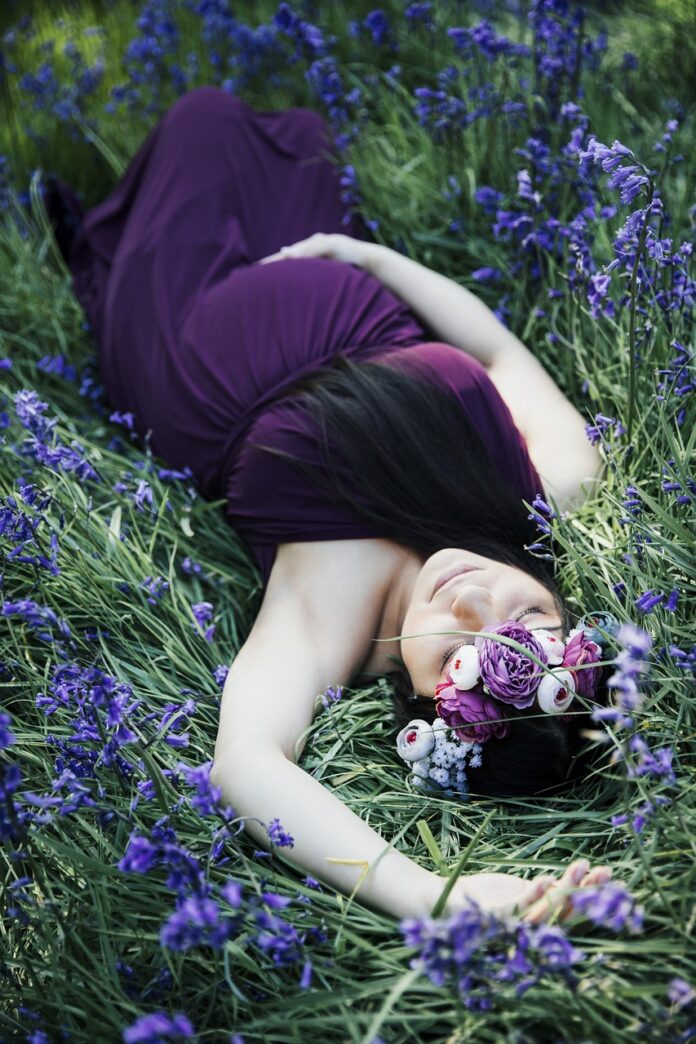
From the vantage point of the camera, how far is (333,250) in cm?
246

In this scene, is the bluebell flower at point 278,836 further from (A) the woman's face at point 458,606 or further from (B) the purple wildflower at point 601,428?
(B) the purple wildflower at point 601,428

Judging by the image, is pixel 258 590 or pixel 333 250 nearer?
pixel 258 590

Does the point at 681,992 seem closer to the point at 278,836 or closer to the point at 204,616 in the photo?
the point at 278,836

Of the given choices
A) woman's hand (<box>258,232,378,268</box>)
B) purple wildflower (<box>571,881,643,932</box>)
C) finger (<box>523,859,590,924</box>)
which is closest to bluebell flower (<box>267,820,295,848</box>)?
finger (<box>523,859,590,924</box>)

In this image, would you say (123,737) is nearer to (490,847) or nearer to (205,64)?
(490,847)

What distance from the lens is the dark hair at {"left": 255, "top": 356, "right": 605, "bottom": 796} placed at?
1896 mm

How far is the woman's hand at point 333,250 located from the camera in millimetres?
2428

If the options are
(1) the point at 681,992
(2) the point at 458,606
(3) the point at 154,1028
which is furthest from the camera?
(2) the point at 458,606

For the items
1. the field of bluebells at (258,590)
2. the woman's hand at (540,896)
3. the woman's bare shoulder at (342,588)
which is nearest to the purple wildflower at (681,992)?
the field of bluebells at (258,590)

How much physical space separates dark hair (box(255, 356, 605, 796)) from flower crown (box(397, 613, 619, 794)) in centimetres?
16

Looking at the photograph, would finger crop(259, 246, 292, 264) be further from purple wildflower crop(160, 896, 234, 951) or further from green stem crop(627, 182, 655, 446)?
purple wildflower crop(160, 896, 234, 951)

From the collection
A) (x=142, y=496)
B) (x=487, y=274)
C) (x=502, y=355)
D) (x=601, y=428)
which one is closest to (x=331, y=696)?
(x=142, y=496)

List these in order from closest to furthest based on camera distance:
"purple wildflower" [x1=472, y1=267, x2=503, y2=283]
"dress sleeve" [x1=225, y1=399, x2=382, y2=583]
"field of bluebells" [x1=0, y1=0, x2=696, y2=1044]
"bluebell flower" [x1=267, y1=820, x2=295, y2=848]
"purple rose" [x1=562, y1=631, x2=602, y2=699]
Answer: "field of bluebells" [x1=0, y1=0, x2=696, y2=1044]
"bluebell flower" [x1=267, y1=820, x2=295, y2=848]
"purple rose" [x1=562, y1=631, x2=602, y2=699]
"dress sleeve" [x1=225, y1=399, x2=382, y2=583]
"purple wildflower" [x1=472, y1=267, x2=503, y2=283]

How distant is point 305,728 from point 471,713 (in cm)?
34
